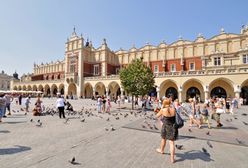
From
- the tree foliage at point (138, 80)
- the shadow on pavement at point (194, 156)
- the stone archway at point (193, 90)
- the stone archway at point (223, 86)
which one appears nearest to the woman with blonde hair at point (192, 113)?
the shadow on pavement at point (194, 156)

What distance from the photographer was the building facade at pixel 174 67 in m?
30.0

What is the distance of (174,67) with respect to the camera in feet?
136

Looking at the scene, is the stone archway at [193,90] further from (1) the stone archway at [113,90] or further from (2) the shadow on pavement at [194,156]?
(2) the shadow on pavement at [194,156]

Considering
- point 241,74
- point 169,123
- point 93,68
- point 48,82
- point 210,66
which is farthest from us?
point 48,82

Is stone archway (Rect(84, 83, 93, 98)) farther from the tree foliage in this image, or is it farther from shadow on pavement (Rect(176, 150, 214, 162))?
shadow on pavement (Rect(176, 150, 214, 162))

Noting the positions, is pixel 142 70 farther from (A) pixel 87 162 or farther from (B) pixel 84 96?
(B) pixel 84 96

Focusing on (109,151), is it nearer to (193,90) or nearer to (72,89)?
(193,90)

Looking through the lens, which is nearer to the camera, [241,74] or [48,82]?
[241,74]

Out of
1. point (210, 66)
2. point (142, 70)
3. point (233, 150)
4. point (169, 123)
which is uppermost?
point (210, 66)

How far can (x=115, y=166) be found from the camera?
15.0 feet

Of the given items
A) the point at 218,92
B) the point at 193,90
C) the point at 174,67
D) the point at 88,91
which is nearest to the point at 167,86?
the point at 193,90

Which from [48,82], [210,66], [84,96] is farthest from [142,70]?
[48,82]

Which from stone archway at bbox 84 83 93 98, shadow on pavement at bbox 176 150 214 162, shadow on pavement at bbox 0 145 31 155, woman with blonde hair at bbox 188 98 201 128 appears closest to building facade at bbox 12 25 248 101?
stone archway at bbox 84 83 93 98

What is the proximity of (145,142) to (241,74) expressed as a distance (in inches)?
1037
